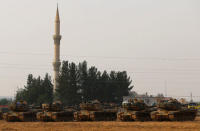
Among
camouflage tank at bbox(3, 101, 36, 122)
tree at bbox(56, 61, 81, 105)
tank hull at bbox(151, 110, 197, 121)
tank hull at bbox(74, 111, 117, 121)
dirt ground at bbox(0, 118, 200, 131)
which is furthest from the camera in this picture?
tree at bbox(56, 61, 81, 105)

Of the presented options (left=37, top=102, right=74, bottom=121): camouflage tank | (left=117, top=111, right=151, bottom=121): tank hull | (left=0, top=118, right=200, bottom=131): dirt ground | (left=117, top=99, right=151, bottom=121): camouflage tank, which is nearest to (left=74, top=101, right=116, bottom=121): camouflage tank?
(left=37, top=102, right=74, bottom=121): camouflage tank

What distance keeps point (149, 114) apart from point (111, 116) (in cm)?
381

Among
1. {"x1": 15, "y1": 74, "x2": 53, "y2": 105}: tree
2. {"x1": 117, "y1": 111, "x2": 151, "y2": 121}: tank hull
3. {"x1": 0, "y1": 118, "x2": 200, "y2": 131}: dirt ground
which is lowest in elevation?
{"x1": 0, "y1": 118, "x2": 200, "y2": 131}: dirt ground

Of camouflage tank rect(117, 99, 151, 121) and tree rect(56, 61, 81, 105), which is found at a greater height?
tree rect(56, 61, 81, 105)

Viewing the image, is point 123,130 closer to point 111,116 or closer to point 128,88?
point 111,116

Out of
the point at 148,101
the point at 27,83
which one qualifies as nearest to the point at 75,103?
the point at 148,101

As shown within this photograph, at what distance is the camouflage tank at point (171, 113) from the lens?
101ft

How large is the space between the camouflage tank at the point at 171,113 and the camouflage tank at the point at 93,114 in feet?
15.7

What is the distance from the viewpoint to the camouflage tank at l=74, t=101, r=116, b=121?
108 feet

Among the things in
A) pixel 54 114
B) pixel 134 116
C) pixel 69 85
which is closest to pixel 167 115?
pixel 134 116

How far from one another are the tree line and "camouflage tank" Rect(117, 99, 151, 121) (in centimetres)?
4062

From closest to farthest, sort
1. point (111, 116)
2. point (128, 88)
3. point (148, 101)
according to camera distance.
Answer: point (111, 116) < point (148, 101) < point (128, 88)

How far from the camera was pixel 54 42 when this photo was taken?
285 feet

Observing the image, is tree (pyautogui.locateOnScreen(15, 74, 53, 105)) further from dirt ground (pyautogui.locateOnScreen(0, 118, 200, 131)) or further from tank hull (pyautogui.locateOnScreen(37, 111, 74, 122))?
dirt ground (pyautogui.locateOnScreen(0, 118, 200, 131))
